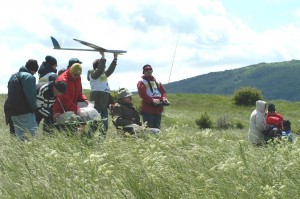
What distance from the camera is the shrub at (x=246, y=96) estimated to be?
49.0m

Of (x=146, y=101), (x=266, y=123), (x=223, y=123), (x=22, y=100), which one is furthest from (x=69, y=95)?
(x=223, y=123)

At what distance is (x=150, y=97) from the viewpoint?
11.3 m

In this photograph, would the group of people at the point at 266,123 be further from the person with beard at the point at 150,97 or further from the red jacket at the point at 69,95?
the red jacket at the point at 69,95

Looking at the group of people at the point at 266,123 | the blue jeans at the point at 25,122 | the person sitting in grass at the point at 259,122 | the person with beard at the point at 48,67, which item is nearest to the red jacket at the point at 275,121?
the group of people at the point at 266,123

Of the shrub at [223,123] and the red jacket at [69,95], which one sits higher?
the red jacket at [69,95]

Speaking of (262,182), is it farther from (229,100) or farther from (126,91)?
(229,100)

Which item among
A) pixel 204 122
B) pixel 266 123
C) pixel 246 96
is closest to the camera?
pixel 266 123

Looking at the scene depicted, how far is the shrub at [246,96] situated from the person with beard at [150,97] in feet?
125

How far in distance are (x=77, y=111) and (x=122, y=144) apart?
8.65 ft

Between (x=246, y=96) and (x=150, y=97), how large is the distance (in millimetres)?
39229

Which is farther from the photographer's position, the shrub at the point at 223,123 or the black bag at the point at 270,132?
the shrub at the point at 223,123

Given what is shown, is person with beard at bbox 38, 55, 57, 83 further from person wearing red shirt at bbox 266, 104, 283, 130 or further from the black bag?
person wearing red shirt at bbox 266, 104, 283, 130

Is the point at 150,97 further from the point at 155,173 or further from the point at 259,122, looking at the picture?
the point at 155,173

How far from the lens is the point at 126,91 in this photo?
395 inches
